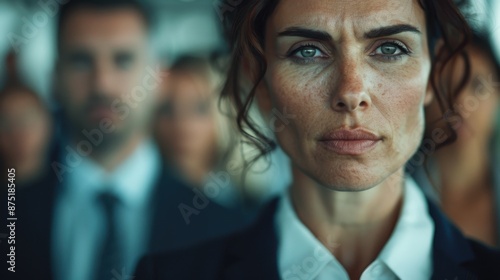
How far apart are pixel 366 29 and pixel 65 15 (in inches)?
22.3

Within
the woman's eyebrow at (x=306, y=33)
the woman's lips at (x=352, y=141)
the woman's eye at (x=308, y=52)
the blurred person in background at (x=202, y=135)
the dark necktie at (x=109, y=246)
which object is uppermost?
the woman's eyebrow at (x=306, y=33)

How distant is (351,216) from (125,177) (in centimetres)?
43

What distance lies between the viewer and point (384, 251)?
1023 mm

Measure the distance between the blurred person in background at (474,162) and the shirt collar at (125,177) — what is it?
19.6 inches

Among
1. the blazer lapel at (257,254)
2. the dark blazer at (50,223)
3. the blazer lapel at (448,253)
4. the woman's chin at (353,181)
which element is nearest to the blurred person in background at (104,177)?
the dark blazer at (50,223)

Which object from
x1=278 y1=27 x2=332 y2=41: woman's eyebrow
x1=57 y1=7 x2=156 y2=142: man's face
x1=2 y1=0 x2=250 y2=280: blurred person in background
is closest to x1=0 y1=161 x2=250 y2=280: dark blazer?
x1=2 y1=0 x2=250 y2=280: blurred person in background

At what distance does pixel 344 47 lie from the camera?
0.99 meters

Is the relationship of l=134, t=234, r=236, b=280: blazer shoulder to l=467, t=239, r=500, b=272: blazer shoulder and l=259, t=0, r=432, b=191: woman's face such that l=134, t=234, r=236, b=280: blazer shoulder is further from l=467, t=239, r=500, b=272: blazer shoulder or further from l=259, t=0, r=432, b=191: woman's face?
l=467, t=239, r=500, b=272: blazer shoulder

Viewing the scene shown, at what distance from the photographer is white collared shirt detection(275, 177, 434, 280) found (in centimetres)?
102

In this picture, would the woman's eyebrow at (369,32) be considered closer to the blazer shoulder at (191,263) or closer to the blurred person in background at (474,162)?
the blurred person in background at (474,162)

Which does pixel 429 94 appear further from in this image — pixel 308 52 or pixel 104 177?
pixel 104 177

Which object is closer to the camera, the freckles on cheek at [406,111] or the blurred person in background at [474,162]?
the freckles on cheek at [406,111]

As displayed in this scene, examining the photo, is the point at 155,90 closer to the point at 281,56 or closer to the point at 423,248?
the point at 281,56

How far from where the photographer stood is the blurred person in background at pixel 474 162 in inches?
46.3
